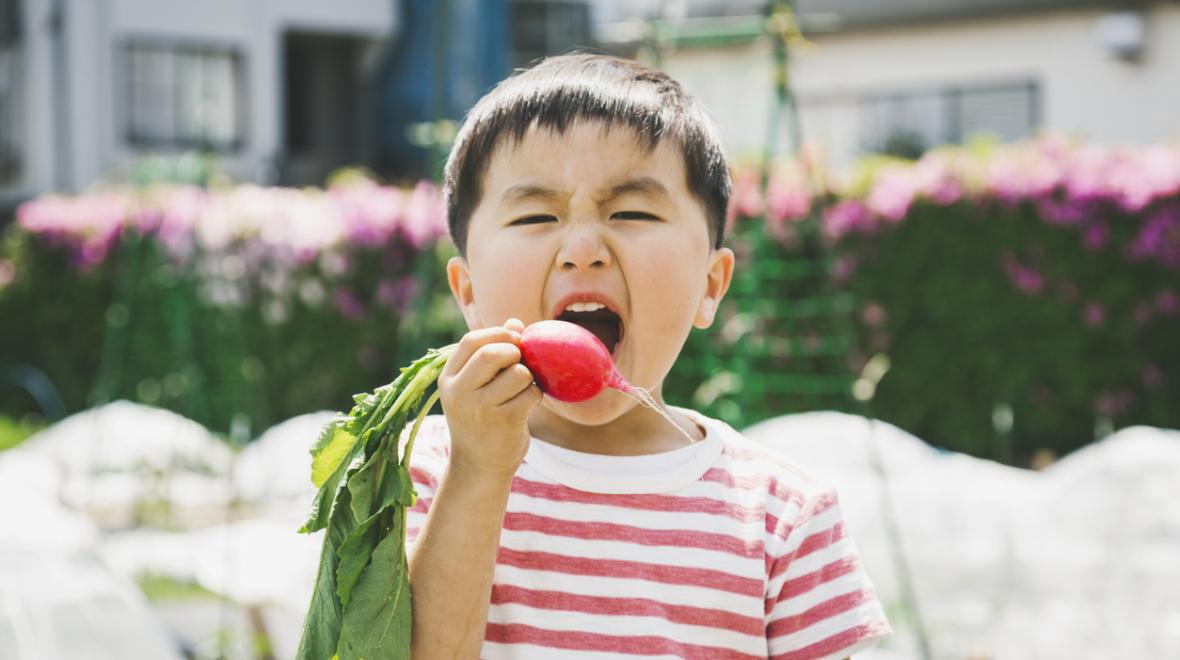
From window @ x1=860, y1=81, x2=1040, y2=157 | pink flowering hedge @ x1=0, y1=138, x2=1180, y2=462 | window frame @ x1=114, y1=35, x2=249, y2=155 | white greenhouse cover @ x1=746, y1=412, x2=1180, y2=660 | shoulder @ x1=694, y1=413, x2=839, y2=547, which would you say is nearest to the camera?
shoulder @ x1=694, y1=413, x2=839, y2=547

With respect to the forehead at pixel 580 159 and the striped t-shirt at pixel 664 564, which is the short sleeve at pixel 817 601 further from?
the forehead at pixel 580 159

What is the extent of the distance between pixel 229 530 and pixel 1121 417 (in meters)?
4.56

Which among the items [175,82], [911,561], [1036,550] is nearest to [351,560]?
[1036,550]

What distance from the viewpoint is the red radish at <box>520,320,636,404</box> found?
50.4 inches

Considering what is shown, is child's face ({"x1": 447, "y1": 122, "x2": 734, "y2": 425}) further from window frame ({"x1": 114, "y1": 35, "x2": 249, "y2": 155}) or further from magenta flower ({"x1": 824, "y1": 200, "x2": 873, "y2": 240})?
window frame ({"x1": 114, "y1": 35, "x2": 249, "y2": 155})

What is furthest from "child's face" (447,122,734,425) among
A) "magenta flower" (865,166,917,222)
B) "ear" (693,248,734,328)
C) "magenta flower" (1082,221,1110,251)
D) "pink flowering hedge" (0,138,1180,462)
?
"magenta flower" (865,166,917,222)

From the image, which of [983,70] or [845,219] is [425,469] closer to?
[845,219]

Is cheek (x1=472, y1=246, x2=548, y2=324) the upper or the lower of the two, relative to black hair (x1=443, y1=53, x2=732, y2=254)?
lower

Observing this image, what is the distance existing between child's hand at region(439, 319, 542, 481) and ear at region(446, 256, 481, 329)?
308 mm

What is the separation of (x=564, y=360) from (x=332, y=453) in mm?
262

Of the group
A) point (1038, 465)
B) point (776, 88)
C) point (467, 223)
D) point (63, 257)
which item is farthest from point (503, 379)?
point (63, 257)

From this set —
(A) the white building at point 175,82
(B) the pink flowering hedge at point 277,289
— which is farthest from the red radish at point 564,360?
(A) the white building at point 175,82

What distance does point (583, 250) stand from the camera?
1.42 metres

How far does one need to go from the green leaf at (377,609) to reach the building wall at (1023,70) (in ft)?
31.8
